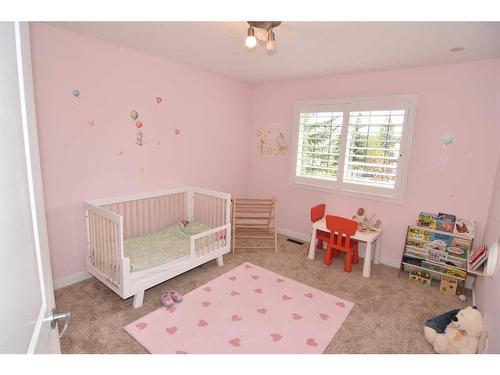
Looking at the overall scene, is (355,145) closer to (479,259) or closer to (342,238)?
(342,238)

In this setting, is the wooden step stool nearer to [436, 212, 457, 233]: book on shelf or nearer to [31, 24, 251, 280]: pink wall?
[31, 24, 251, 280]: pink wall

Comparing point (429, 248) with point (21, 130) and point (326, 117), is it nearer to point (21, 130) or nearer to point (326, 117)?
point (326, 117)

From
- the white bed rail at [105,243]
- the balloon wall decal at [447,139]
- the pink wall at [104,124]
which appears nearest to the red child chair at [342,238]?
the balloon wall decal at [447,139]

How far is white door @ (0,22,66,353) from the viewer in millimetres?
595

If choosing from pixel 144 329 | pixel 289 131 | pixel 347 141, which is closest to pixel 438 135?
pixel 347 141

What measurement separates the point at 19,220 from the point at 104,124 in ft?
7.14

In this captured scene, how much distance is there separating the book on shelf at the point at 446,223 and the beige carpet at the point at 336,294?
0.61m

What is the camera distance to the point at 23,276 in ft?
2.27

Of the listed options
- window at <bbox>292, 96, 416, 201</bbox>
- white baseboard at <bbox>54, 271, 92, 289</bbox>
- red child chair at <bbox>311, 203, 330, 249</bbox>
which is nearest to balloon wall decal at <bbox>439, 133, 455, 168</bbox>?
window at <bbox>292, 96, 416, 201</bbox>

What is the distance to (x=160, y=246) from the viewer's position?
2773 mm

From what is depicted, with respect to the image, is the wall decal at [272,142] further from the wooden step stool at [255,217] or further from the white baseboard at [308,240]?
the white baseboard at [308,240]

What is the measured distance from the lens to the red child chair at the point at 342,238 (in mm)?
2895

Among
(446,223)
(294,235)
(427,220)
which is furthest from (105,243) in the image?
(446,223)
